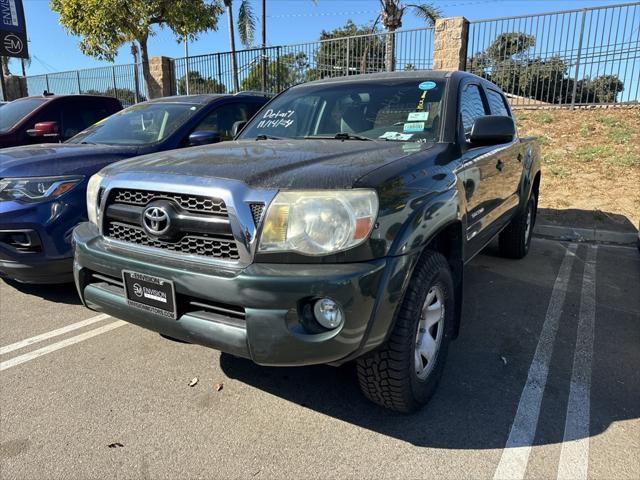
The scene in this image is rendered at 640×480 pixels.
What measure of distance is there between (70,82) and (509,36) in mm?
18613

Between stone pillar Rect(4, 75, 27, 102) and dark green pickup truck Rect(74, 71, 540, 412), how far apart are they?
24.0 meters

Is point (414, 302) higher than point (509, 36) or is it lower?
lower

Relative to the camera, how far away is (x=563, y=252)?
19.3ft

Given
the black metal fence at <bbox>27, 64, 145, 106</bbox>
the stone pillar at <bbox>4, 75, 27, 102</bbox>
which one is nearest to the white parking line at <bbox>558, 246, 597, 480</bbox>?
the black metal fence at <bbox>27, 64, 145, 106</bbox>

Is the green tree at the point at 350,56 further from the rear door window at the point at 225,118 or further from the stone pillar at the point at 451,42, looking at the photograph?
the rear door window at the point at 225,118

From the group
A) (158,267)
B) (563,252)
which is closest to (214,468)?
(158,267)

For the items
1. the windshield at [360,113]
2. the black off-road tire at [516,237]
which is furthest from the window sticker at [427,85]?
the black off-road tire at [516,237]

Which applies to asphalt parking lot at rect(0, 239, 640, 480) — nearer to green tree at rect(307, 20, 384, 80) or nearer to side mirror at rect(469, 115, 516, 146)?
side mirror at rect(469, 115, 516, 146)

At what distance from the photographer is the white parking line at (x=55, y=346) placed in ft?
10.3

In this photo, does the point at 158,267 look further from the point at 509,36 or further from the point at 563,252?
the point at 509,36

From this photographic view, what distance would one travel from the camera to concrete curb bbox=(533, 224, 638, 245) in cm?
629

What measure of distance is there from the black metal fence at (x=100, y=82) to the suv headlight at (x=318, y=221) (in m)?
16.9

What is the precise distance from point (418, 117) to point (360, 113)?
44 centimetres

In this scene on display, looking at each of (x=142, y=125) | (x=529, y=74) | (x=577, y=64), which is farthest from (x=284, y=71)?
(x=142, y=125)
